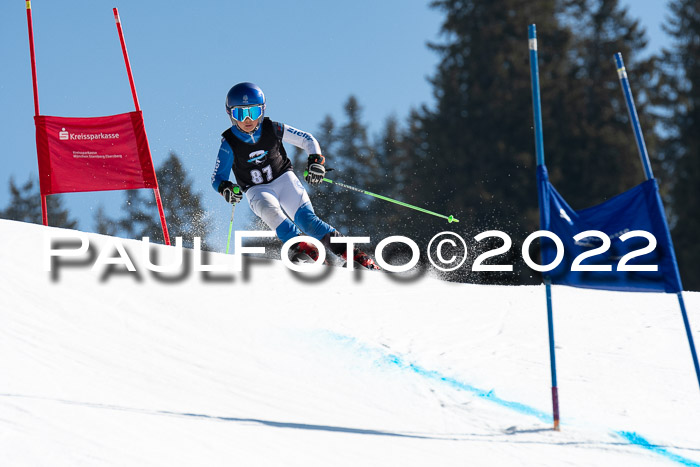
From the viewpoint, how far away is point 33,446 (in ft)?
8.73

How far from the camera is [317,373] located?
4.58 meters

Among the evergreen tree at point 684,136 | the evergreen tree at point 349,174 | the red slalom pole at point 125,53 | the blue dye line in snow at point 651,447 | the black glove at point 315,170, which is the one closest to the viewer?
the blue dye line in snow at point 651,447

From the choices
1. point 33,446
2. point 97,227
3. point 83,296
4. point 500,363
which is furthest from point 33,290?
point 97,227

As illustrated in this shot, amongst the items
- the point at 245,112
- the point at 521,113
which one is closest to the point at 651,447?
the point at 245,112

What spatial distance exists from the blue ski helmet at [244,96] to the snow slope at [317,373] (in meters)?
1.52

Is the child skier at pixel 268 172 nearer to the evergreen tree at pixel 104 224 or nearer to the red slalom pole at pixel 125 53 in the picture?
the red slalom pole at pixel 125 53

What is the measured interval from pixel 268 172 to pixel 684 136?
20.6m

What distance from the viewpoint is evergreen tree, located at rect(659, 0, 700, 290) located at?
21.5 m

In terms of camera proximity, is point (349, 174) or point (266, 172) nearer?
point (266, 172)

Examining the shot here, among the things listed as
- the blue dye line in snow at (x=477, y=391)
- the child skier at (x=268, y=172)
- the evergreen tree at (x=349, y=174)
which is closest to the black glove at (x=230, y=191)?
the child skier at (x=268, y=172)

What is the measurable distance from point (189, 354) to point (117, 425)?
4.99 feet

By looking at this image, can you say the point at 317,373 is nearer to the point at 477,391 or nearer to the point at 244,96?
the point at 477,391

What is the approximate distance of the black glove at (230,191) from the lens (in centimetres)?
613

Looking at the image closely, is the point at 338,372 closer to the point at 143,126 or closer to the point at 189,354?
the point at 189,354
